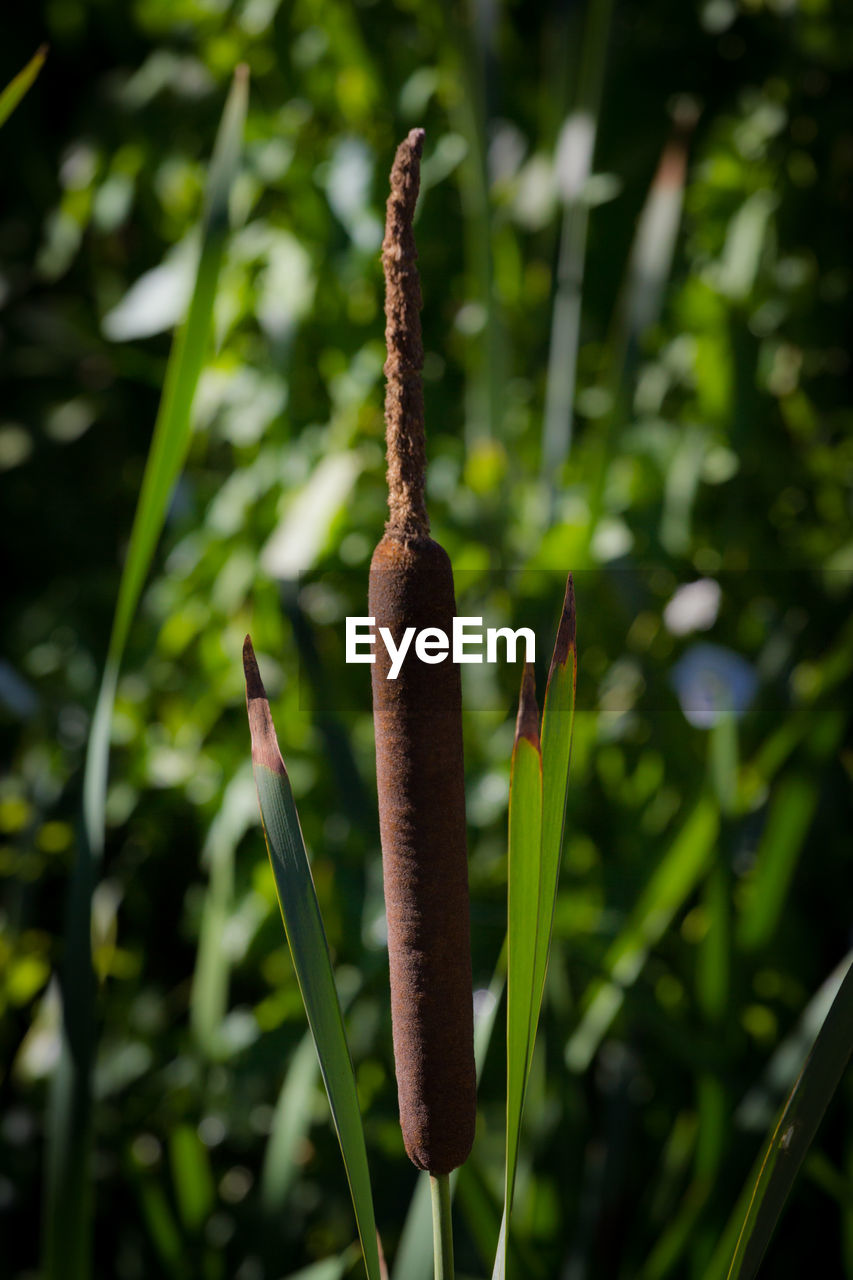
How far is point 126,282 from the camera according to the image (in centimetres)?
78

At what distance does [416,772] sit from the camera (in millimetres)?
168

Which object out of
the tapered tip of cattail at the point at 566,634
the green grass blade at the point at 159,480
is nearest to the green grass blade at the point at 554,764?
the tapered tip of cattail at the point at 566,634

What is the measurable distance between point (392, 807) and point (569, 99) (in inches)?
18.7

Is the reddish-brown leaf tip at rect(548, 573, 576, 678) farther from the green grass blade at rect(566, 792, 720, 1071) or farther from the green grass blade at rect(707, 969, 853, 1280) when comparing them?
the green grass blade at rect(566, 792, 720, 1071)

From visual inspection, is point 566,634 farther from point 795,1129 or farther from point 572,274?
point 572,274

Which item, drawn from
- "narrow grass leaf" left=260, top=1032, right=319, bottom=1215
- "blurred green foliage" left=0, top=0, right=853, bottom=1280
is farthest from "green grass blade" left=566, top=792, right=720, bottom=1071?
"narrow grass leaf" left=260, top=1032, right=319, bottom=1215

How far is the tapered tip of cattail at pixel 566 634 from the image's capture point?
17 centimetres

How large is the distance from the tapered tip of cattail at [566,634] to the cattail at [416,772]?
21 mm

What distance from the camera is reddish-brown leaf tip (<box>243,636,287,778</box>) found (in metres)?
0.18

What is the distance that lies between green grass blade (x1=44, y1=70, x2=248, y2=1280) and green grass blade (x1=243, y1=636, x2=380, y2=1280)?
77mm

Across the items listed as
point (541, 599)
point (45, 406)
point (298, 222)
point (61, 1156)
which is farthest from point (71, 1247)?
point (45, 406)

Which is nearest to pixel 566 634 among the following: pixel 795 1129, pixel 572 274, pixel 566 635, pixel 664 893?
pixel 566 635

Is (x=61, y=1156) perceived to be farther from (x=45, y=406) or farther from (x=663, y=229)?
(x=45, y=406)

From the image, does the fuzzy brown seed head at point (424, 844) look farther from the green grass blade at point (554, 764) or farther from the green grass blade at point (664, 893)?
the green grass blade at point (664, 893)
